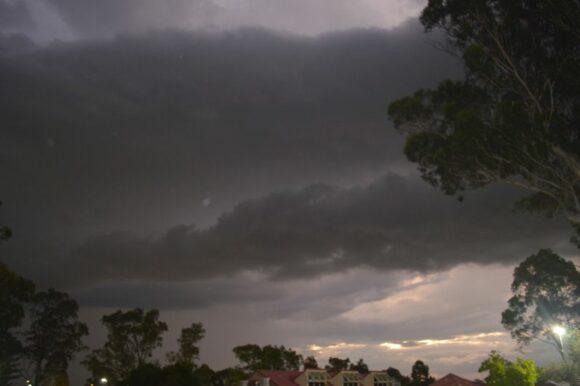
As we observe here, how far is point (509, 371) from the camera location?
140 feet

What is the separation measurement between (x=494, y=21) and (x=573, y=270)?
2486cm

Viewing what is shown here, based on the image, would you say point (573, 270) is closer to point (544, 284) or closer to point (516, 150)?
point (544, 284)

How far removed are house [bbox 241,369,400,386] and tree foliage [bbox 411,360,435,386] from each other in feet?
80.2

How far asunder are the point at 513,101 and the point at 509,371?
85.3ft

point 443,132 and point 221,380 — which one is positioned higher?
point 443,132

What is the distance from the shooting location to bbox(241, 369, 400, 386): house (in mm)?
57000

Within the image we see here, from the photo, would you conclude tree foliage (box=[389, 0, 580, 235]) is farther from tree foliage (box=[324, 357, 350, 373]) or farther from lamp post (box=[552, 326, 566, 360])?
tree foliage (box=[324, 357, 350, 373])

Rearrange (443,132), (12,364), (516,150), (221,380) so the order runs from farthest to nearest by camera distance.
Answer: (221,380) < (12,364) < (443,132) < (516,150)

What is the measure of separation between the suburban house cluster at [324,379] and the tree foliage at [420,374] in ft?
81.1

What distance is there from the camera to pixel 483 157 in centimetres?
2450

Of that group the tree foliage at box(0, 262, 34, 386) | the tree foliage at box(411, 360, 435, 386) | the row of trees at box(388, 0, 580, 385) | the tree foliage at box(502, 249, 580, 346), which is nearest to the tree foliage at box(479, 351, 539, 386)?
the tree foliage at box(502, 249, 580, 346)

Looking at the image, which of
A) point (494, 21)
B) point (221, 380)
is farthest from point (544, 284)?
point (221, 380)

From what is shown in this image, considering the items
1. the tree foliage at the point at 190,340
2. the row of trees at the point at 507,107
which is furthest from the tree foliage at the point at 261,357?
the row of trees at the point at 507,107

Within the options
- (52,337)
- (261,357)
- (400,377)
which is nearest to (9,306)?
(52,337)
